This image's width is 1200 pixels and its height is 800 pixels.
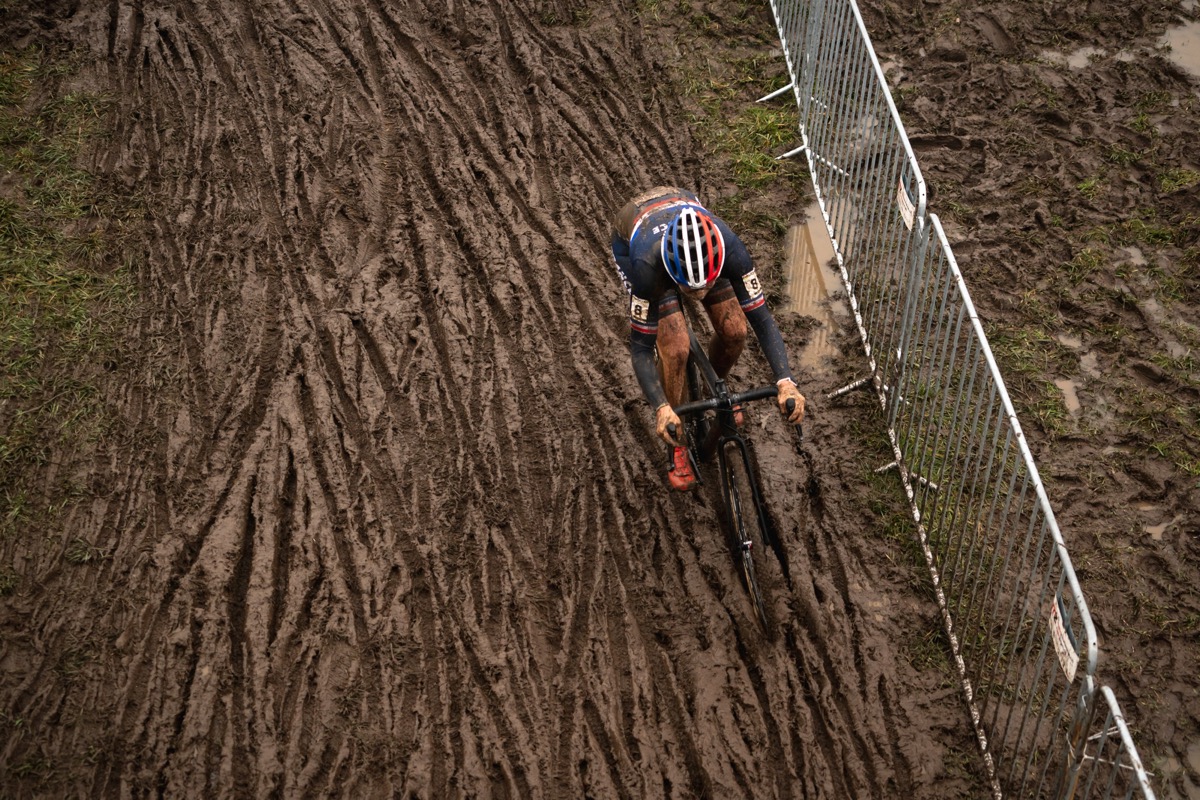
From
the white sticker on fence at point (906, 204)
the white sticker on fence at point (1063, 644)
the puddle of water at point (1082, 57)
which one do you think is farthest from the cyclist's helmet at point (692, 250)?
the puddle of water at point (1082, 57)

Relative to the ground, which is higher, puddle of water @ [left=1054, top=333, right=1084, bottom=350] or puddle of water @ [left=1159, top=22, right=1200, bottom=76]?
puddle of water @ [left=1159, top=22, right=1200, bottom=76]

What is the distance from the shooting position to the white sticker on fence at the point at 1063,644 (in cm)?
498

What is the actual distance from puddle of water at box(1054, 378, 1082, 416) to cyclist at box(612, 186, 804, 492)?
2640 millimetres

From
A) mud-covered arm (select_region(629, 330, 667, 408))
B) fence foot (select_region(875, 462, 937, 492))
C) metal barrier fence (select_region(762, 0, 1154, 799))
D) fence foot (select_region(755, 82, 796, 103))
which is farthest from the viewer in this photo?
fence foot (select_region(755, 82, 796, 103))

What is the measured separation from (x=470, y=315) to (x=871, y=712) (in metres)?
4.22

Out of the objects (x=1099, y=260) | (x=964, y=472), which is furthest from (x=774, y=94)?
(x=964, y=472)

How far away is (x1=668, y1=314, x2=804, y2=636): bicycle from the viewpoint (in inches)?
247

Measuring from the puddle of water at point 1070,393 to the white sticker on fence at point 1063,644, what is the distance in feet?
10.2

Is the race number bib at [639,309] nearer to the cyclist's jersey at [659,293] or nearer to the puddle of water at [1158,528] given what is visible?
the cyclist's jersey at [659,293]

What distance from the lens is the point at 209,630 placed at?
257 inches

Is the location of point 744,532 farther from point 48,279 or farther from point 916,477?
point 48,279

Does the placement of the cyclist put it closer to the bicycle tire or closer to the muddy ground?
the bicycle tire

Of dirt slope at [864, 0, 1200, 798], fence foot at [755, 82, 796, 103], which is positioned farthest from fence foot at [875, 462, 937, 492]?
fence foot at [755, 82, 796, 103]

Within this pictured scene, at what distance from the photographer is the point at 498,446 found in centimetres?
763
